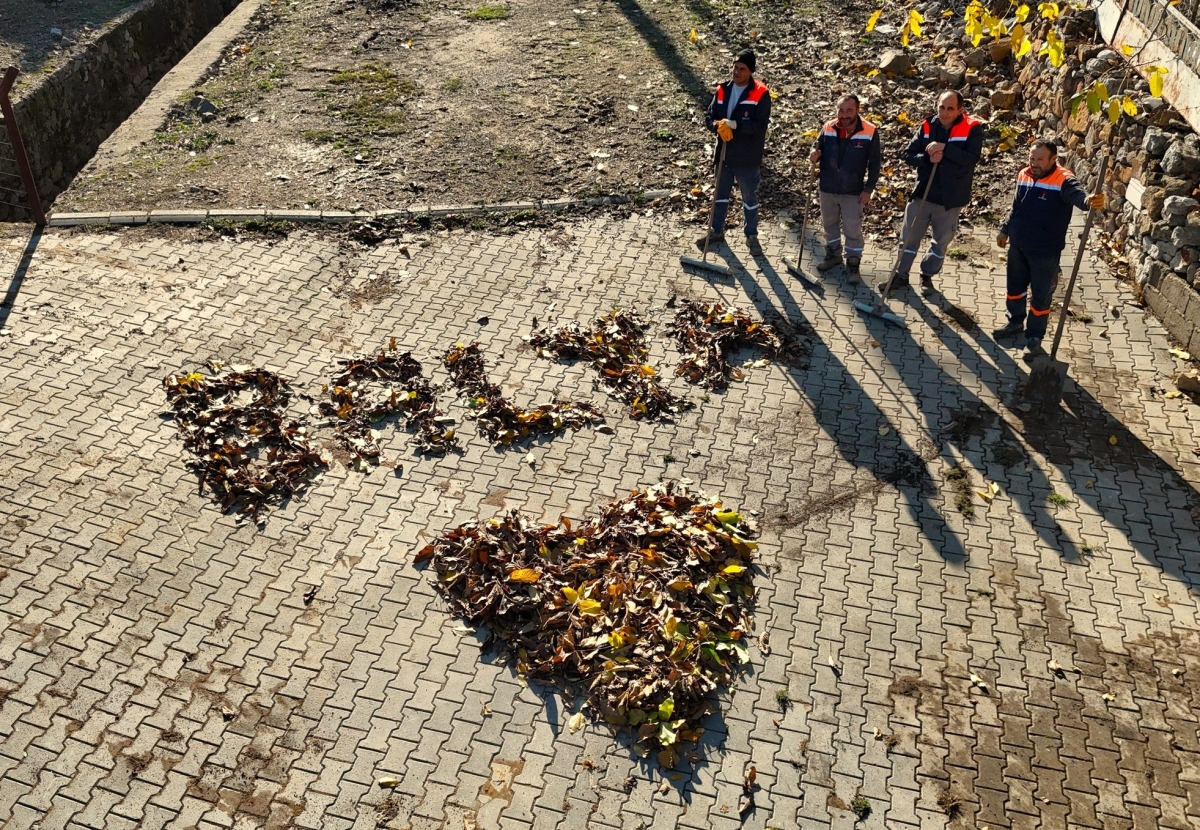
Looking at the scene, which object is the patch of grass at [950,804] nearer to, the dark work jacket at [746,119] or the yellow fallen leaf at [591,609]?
the yellow fallen leaf at [591,609]

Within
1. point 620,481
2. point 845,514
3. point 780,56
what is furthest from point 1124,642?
point 780,56

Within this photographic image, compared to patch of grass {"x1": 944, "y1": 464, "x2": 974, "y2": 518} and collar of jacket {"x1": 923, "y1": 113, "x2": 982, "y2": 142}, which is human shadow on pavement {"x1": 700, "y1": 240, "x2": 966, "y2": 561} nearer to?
patch of grass {"x1": 944, "y1": 464, "x2": 974, "y2": 518}

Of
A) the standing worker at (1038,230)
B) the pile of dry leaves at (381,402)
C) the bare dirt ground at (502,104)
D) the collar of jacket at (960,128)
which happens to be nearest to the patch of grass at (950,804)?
the pile of dry leaves at (381,402)

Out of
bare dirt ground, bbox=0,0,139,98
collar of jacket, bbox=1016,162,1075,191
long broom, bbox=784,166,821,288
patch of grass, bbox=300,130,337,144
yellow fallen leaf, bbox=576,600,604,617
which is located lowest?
yellow fallen leaf, bbox=576,600,604,617

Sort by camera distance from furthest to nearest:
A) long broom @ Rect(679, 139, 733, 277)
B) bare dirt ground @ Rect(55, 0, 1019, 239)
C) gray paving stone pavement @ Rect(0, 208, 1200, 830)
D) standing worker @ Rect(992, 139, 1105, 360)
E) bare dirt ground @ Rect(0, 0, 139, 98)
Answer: bare dirt ground @ Rect(0, 0, 139, 98) < bare dirt ground @ Rect(55, 0, 1019, 239) < long broom @ Rect(679, 139, 733, 277) < standing worker @ Rect(992, 139, 1105, 360) < gray paving stone pavement @ Rect(0, 208, 1200, 830)

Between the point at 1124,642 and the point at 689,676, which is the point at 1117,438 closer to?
the point at 1124,642

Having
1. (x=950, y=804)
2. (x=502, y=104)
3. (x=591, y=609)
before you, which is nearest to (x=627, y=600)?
(x=591, y=609)

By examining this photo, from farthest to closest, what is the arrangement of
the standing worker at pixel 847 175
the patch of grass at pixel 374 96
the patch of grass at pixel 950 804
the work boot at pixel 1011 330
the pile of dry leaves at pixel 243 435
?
1. the patch of grass at pixel 374 96
2. the standing worker at pixel 847 175
3. the work boot at pixel 1011 330
4. the pile of dry leaves at pixel 243 435
5. the patch of grass at pixel 950 804

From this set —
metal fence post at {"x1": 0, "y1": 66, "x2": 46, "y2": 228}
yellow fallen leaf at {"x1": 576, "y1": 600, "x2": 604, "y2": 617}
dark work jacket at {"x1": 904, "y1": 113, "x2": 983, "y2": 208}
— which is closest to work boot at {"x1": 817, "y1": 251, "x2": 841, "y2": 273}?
dark work jacket at {"x1": 904, "y1": 113, "x2": 983, "y2": 208}
